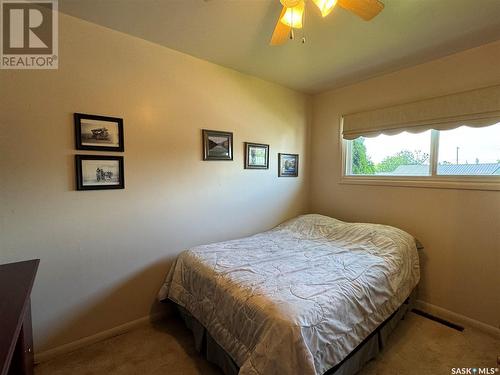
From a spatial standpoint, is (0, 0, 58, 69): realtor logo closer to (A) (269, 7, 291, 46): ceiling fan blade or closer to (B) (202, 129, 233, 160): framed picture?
(B) (202, 129, 233, 160): framed picture

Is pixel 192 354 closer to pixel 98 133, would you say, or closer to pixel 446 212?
pixel 98 133

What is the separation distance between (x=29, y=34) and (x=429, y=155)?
3464 millimetres

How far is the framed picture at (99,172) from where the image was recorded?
1.79 metres

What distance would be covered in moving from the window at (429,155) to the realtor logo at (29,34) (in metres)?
2.97

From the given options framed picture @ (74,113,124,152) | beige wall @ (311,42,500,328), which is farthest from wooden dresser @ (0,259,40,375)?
beige wall @ (311,42,500,328)

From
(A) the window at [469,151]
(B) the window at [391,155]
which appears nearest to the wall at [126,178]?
(B) the window at [391,155]

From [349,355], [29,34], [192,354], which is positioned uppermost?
[29,34]

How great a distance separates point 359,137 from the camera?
9.53ft

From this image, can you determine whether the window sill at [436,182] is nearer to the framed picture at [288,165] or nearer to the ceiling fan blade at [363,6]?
the framed picture at [288,165]

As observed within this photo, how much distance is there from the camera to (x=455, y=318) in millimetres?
2213

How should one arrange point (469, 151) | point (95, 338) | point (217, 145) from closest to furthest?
1. point (95, 338)
2. point (469, 151)
3. point (217, 145)

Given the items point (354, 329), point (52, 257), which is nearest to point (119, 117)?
point (52, 257)

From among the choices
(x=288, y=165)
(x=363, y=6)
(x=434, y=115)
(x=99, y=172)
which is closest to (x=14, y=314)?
(x=99, y=172)

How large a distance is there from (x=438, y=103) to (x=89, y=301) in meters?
3.44
